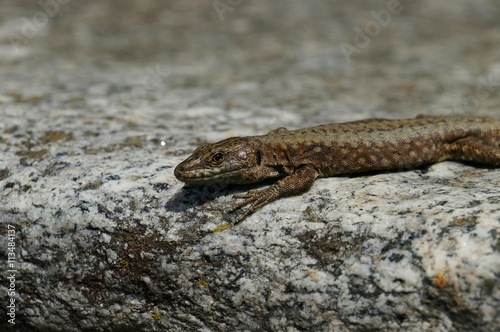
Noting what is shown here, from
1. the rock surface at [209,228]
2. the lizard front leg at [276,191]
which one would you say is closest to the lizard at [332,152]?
the lizard front leg at [276,191]

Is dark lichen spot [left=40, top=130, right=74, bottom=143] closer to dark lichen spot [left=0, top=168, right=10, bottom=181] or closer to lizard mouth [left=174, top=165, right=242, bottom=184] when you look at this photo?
dark lichen spot [left=0, top=168, right=10, bottom=181]

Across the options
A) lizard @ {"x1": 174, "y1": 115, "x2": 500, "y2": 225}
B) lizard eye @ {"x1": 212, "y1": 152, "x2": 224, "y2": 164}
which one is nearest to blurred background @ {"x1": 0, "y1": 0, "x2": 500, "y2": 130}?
lizard @ {"x1": 174, "y1": 115, "x2": 500, "y2": 225}

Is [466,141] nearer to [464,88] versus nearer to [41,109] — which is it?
[464,88]

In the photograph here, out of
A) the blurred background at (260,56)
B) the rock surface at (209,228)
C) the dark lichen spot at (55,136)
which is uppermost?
the blurred background at (260,56)

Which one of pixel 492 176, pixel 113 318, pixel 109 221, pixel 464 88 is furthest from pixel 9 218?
pixel 464 88

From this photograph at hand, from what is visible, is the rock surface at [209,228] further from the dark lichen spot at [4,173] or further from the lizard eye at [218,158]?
the lizard eye at [218,158]

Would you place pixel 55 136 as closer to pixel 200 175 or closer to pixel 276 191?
pixel 200 175

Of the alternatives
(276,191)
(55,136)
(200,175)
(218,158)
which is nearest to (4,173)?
(55,136)

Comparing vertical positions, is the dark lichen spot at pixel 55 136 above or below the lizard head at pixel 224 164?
above
